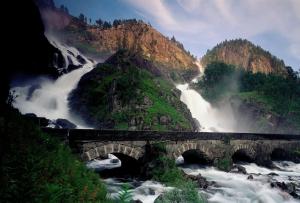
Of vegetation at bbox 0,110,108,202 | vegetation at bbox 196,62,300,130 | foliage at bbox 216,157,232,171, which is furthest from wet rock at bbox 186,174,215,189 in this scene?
vegetation at bbox 196,62,300,130

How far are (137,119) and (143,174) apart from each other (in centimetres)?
3785

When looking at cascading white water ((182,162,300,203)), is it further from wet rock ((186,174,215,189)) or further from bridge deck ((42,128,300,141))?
bridge deck ((42,128,300,141))

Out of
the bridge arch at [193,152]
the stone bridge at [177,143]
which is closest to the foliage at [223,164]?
the stone bridge at [177,143]

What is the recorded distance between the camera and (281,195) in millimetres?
27750

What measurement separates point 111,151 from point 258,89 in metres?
97.7

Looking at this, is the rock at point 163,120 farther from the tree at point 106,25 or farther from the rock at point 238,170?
the tree at point 106,25

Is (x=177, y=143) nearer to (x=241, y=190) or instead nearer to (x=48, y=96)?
(x=241, y=190)

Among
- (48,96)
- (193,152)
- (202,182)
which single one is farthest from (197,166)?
(48,96)

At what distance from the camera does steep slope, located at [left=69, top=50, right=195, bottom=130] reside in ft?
227

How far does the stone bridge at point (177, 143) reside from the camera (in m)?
26.1

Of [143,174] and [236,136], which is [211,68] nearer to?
[236,136]

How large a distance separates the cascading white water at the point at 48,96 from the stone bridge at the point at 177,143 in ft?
119

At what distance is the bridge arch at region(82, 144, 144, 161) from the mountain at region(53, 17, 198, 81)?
136 metres

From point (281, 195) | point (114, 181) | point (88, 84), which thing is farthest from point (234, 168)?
point (88, 84)
